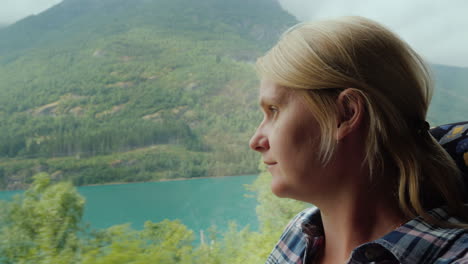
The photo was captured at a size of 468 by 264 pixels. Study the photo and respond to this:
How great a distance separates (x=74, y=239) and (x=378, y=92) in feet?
4.73

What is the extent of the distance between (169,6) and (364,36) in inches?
302

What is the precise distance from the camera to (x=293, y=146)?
0.61 metres

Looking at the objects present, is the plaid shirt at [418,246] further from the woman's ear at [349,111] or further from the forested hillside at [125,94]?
the forested hillside at [125,94]

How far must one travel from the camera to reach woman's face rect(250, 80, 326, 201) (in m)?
0.60

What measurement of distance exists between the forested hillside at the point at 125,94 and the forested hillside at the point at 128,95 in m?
0.01

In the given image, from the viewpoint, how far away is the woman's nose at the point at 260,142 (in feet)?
2.16

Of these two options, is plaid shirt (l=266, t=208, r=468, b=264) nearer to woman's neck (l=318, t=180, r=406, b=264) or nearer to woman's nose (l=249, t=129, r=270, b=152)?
woman's neck (l=318, t=180, r=406, b=264)

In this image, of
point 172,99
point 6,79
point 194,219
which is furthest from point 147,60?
point 194,219

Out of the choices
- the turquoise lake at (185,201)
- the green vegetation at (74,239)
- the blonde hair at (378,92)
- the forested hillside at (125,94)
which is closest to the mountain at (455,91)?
the forested hillside at (125,94)

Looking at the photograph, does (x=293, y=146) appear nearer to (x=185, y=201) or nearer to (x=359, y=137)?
(x=359, y=137)

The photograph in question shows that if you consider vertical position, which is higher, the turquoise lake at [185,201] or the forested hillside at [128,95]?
the forested hillside at [128,95]

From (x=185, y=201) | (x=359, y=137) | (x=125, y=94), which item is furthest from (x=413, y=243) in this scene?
(x=125, y=94)

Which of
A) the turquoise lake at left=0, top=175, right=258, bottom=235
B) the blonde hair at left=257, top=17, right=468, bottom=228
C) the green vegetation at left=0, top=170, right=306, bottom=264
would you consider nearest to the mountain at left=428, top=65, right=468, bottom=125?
the turquoise lake at left=0, top=175, right=258, bottom=235

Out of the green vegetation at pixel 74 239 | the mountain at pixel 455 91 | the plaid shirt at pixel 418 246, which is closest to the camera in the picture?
the plaid shirt at pixel 418 246
